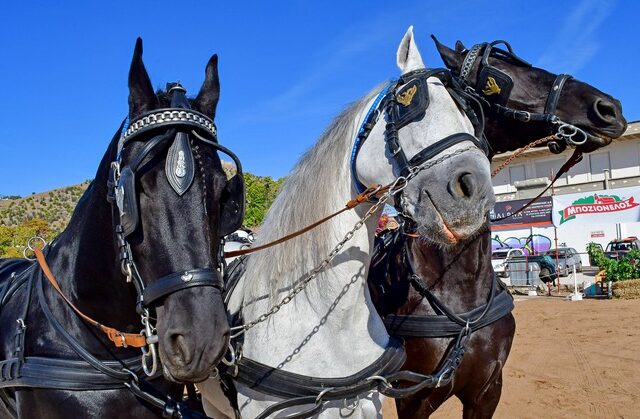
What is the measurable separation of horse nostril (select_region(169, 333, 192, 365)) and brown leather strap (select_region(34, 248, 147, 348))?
25cm

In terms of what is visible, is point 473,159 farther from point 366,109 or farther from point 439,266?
point 439,266

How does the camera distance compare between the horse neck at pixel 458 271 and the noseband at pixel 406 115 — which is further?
the horse neck at pixel 458 271

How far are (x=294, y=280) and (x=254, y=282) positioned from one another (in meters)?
0.23

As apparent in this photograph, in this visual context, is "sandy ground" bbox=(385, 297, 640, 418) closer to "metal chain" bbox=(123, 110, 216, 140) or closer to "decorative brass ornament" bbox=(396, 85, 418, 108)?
"decorative brass ornament" bbox=(396, 85, 418, 108)

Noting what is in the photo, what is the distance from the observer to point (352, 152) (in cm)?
245

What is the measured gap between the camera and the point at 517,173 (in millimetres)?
38781

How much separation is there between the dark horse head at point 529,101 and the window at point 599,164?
35937 millimetres

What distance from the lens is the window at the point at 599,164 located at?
35.5 meters

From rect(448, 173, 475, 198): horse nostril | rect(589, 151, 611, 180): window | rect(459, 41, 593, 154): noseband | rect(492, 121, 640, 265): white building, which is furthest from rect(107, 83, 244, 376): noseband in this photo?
rect(589, 151, 611, 180): window

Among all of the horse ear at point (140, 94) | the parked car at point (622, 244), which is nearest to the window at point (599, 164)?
the parked car at point (622, 244)

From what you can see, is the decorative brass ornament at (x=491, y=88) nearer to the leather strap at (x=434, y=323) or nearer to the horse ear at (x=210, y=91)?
the leather strap at (x=434, y=323)

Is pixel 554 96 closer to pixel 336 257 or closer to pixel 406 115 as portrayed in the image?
pixel 406 115

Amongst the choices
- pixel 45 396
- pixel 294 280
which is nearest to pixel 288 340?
pixel 294 280

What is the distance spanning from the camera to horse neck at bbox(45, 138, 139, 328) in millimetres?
2078
